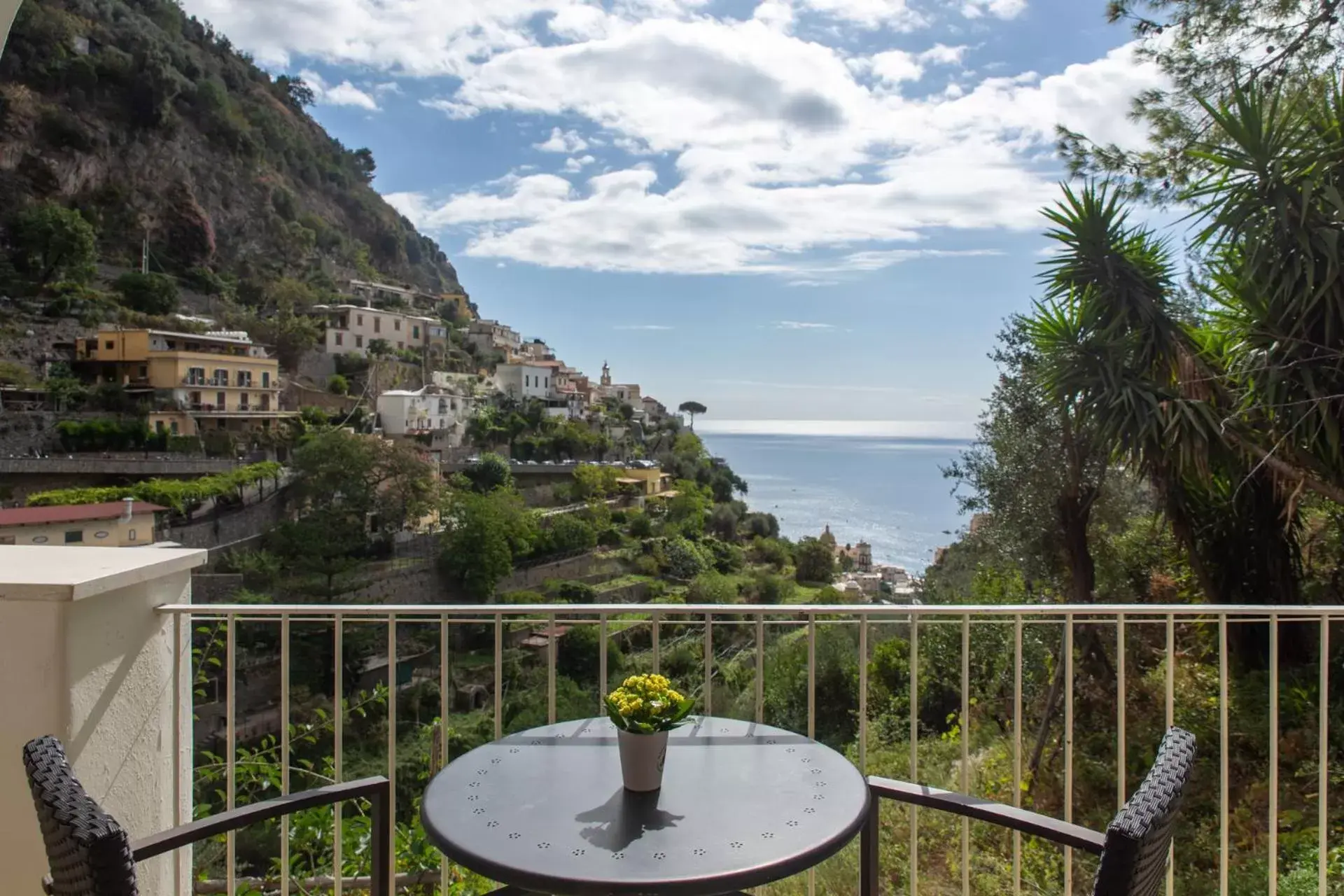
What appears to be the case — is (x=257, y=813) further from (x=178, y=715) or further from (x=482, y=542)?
(x=482, y=542)

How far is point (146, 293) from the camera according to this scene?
30547mm

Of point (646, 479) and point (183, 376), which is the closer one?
point (183, 376)

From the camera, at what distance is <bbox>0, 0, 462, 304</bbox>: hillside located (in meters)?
32.1

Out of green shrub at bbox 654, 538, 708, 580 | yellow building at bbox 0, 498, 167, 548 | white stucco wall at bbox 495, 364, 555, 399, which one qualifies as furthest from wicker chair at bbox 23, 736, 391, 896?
white stucco wall at bbox 495, 364, 555, 399

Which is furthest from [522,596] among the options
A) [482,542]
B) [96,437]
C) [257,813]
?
[257,813]

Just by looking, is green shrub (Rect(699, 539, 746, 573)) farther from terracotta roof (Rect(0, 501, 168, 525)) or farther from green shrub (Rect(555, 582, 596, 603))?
terracotta roof (Rect(0, 501, 168, 525))

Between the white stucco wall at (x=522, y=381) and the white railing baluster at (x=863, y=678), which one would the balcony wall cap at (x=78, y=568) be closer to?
the white railing baluster at (x=863, y=678)

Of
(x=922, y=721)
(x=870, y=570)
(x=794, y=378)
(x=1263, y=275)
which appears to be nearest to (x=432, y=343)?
(x=794, y=378)

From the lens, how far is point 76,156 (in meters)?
32.6

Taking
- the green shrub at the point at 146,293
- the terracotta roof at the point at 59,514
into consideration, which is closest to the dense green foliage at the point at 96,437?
the green shrub at the point at 146,293

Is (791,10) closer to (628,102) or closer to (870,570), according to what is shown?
(628,102)

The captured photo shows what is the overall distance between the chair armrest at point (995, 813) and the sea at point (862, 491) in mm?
8107

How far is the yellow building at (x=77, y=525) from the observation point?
9.38 metres

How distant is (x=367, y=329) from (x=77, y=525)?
30.0 meters
